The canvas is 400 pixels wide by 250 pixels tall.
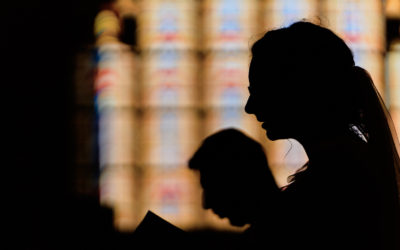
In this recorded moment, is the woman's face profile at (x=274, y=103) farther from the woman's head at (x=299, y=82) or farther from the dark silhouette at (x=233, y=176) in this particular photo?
the dark silhouette at (x=233, y=176)

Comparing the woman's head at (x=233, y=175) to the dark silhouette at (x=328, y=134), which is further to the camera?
the woman's head at (x=233, y=175)

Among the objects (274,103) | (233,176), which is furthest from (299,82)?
(233,176)

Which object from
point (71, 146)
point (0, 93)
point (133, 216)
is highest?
Answer: point (0, 93)

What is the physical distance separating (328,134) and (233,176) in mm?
564

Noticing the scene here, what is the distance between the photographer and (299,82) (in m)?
0.66

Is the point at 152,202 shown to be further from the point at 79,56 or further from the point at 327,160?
the point at 327,160

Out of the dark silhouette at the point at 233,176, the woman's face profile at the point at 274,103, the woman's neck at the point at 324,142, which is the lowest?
the dark silhouette at the point at 233,176

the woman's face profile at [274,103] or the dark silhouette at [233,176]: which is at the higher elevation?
the woman's face profile at [274,103]

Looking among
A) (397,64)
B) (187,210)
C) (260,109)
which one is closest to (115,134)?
(187,210)

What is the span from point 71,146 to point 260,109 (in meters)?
2.07

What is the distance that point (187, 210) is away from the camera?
2623mm

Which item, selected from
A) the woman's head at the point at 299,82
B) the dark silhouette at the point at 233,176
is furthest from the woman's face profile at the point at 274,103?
the dark silhouette at the point at 233,176

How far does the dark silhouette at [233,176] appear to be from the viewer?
1183mm

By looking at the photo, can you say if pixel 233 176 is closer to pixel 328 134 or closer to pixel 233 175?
pixel 233 175
